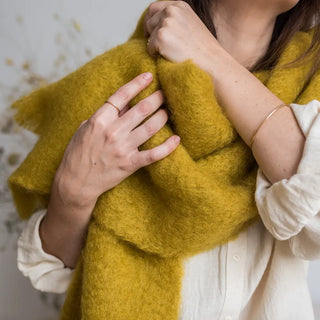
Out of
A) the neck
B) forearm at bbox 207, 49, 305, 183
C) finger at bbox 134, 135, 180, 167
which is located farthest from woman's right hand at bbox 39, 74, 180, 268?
the neck

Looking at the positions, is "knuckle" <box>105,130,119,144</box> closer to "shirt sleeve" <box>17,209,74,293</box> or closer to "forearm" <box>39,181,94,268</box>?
"forearm" <box>39,181,94,268</box>

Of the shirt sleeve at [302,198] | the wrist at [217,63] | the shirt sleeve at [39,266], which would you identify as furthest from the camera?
the shirt sleeve at [39,266]

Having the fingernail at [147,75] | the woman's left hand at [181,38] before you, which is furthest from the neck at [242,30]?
the fingernail at [147,75]

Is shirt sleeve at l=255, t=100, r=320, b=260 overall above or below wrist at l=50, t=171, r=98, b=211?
below

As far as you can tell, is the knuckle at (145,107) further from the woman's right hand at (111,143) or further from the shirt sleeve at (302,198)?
the shirt sleeve at (302,198)

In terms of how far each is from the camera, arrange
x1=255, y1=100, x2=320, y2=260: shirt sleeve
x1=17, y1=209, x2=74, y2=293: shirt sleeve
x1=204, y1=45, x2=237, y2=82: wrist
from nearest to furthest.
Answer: x1=255, y1=100, x2=320, y2=260: shirt sleeve < x1=204, y1=45, x2=237, y2=82: wrist < x1=17, y1=209, x2=74, y2=293: shirt sleeve

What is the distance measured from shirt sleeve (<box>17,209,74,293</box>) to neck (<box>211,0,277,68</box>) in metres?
0.52

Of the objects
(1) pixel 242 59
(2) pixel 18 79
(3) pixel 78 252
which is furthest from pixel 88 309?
(2) pixel 18 79

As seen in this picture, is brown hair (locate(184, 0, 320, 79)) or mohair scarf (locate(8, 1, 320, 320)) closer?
mohair scarf (locate(8, 1, 320, 320))

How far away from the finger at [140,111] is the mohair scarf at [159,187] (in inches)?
0.7

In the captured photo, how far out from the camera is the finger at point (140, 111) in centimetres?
65

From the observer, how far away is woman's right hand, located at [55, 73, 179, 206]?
2.13 feet

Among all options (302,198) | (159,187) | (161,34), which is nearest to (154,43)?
(161,34)

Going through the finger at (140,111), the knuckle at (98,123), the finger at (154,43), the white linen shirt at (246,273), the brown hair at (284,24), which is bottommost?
the white linen shirt at (246,273)
